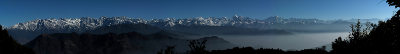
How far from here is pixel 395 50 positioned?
52.3ft

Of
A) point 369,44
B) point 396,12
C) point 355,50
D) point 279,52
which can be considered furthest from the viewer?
point 279,52

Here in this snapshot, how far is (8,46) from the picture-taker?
3081 cm

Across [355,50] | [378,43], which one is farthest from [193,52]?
[378,43]

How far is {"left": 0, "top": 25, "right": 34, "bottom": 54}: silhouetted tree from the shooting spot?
30.7m

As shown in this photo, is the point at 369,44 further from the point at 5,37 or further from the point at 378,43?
the point at 5,37

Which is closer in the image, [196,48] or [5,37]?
[5,37]

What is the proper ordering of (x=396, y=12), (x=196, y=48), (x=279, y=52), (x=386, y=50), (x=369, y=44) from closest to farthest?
(x=396, y=12)
(x=386, y=50)
(x=369, y=44)
(x=279, y=52)
(x=196, y=48)

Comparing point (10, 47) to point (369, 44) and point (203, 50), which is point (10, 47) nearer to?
→ point (203, 50)

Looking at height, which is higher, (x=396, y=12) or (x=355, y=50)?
(x=396, y=12)

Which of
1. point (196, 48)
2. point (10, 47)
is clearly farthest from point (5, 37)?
point (196, 48)

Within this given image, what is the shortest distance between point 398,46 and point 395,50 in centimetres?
25

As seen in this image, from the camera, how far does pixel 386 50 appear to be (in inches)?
643

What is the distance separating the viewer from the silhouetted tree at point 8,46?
1209 inches

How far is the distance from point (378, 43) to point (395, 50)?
1.00 metres
